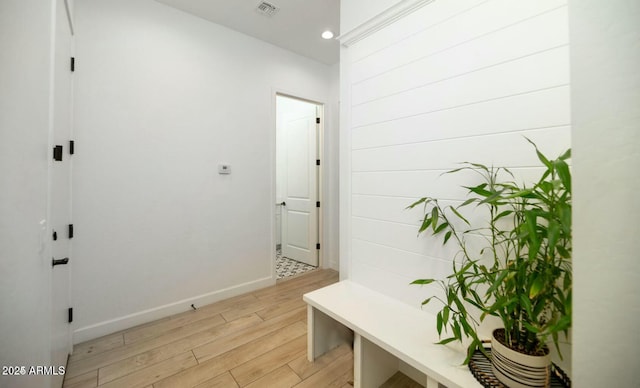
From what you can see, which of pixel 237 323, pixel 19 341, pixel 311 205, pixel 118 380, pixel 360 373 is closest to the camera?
pixel 19 341

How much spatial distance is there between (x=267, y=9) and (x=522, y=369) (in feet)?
9.99

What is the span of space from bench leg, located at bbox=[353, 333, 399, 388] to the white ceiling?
2763mm

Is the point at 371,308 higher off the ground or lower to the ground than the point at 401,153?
lower

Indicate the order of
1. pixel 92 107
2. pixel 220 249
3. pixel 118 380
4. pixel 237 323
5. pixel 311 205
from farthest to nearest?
1. pixel 311 205
2. pixel 220 249
3. pixel 237 323
4. pixel 92 107
5. pixel 118 380

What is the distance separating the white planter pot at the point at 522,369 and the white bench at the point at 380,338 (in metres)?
0.11

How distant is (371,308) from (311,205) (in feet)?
7.26

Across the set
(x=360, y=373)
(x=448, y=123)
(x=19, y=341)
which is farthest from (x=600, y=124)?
(x=19, y=341)

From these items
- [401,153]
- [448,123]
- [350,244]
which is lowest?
[350,244]

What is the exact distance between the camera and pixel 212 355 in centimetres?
175

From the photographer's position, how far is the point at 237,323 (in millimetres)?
2150

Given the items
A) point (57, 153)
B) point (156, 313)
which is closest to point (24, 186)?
point (57, 153)

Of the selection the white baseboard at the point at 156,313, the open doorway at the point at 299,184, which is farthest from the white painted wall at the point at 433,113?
the open doorway at the point at 299,184

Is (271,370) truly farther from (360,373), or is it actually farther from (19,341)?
(19,341)

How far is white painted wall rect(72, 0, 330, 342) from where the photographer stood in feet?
6.35
